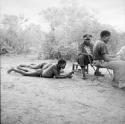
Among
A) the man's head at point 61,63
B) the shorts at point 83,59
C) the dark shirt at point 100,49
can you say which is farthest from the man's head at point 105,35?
the man's head at point 61,63

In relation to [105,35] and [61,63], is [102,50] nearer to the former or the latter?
[105,35]

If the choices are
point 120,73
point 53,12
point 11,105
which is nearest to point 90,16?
point 53,12

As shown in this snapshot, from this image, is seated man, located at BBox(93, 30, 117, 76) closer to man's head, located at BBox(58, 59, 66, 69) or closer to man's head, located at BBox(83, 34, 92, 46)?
man's head, located at BBox(83, 34, 92, 46)

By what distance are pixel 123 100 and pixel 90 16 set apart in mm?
8945

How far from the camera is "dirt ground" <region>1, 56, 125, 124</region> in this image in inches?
104

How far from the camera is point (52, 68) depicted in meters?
5.52

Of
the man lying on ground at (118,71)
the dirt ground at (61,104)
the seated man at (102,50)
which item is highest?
the seated man at (102,50)

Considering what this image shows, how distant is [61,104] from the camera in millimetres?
3229

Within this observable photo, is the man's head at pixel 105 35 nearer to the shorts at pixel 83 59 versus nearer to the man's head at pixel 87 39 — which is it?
the man's head at pixel 87 39

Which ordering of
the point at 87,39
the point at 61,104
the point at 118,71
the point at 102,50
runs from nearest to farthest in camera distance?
the point at 61,104 → the point at 118,71 → the point at 102,50 → the point at 87,39

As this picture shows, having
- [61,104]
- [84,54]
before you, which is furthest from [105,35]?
[61,104]

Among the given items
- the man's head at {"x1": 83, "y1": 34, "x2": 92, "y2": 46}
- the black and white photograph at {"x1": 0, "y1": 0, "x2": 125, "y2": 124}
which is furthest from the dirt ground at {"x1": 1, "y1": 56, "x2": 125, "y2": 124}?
the man's head at {"x1": 83, "y1": 34, "x2": 92, "y2": 46}

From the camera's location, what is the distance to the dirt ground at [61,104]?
264 cm

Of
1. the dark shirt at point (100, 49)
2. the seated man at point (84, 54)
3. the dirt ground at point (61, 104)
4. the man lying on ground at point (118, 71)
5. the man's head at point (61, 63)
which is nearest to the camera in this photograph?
A: the dirt ground at point (61, 104)
